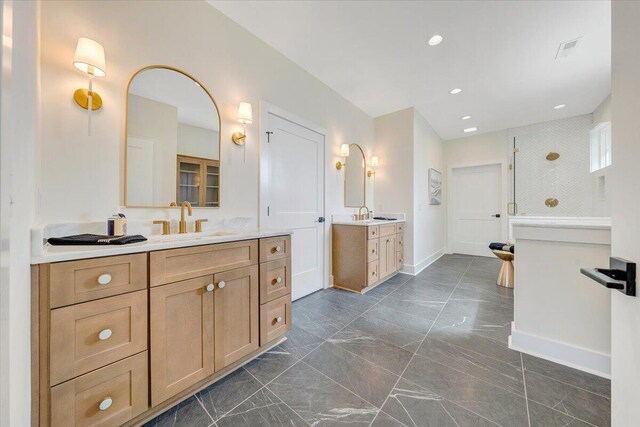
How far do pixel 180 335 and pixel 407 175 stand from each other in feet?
12.0

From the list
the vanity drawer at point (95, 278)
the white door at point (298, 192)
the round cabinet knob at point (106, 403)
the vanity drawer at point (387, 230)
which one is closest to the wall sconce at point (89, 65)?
the vanity drawer at point (95, 278)

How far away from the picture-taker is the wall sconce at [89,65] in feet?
4.12

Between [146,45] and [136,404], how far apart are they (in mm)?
2116

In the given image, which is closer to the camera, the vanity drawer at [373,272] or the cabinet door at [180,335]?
the cabinet door at [180,335]

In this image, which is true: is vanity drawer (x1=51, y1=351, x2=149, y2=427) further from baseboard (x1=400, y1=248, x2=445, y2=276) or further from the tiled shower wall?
Result: the tiled shower wall

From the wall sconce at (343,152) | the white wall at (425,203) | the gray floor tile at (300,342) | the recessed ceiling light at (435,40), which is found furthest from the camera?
the white wall at (425,203)

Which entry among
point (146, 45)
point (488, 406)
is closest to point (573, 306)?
point (488, 406)

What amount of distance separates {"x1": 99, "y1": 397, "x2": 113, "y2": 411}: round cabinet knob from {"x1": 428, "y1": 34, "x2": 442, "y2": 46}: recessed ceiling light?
3474mm

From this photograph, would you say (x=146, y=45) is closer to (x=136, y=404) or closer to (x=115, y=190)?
(x=115, y=190)

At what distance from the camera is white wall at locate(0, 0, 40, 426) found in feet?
1.58

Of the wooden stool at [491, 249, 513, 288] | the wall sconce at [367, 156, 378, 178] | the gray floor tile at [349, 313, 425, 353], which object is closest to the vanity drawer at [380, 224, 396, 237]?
the wall sconce at [367, 156, 378, 178]

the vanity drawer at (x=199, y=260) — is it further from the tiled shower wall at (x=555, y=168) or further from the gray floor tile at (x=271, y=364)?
the tiled shower wall at (x=555, y=168)

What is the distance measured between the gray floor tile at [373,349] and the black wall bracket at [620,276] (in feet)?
4.29

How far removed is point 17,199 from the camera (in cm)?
79
